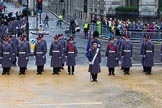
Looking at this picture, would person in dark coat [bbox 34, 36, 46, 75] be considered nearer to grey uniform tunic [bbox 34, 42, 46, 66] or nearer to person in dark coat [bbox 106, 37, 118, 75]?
grey uniform tunic [bbox 34, 42, 46, 66]

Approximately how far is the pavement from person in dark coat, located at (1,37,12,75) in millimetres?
433

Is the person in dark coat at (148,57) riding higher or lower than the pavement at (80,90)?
higher

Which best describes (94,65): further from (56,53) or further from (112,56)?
(56,53)

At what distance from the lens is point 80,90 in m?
19.5

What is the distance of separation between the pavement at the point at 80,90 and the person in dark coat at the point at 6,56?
0.43 metres

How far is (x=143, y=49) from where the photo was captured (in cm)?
2381

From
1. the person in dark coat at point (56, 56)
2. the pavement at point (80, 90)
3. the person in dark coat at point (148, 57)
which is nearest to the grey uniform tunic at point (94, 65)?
the pavement at point (80, 90)

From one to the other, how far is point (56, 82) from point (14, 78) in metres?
1.93

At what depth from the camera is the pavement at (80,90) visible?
17344 millimetres

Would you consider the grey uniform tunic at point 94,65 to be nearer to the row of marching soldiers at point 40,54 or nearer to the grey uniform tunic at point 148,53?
→ the row of marching soldiers at point 40,54

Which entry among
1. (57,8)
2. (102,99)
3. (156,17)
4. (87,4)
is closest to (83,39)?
(156,17)

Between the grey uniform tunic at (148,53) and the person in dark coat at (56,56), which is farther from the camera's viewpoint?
the grey uniform tunic at (148,53)

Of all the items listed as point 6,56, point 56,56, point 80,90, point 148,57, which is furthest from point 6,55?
point 148,57

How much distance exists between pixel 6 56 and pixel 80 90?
16.0 feet
